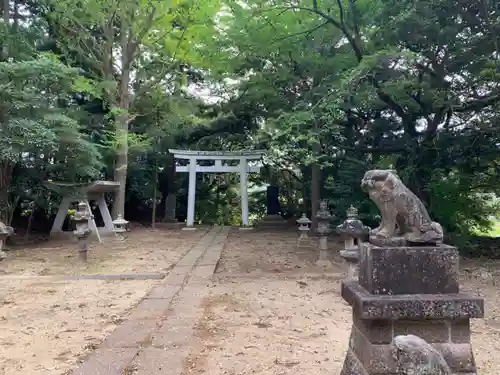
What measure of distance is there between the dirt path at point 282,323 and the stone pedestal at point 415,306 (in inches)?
41.5

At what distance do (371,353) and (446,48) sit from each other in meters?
6.90

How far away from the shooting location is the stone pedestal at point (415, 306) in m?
2.25

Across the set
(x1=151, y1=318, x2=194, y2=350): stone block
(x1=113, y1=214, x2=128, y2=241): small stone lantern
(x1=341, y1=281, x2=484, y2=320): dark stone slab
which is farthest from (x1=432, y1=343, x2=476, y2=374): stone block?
(x1=113, y1=214, x2=128, y2=241): small stone lantern

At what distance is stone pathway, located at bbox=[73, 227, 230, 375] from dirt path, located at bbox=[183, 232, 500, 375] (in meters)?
0.15

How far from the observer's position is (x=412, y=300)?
2.26 meters

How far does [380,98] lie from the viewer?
28.1 feet

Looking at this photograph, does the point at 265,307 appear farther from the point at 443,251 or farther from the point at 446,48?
the point at 446,48

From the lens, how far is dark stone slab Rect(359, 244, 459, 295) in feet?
7.70

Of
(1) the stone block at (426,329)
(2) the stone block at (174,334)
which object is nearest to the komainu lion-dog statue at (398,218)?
(1) the stone block at (426,329)

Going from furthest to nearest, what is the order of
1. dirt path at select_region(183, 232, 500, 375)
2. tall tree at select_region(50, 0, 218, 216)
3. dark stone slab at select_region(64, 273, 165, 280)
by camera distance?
tall tree at select_region(50, 0, 218, 216) → dark stone slab at select_region(64, 273, 165, 280) → dirt path at select_region(183, 232, 500, 375)

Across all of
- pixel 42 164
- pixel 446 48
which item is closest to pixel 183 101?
pixel 42 164

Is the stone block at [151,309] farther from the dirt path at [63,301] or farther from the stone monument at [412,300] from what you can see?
the stone monument at [412,300]

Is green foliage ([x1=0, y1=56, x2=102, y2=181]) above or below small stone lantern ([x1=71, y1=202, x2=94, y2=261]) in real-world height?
above

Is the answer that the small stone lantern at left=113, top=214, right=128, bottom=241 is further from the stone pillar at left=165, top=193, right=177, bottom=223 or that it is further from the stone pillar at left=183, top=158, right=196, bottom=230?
the stone pillar at left=165, top=193, right=177, bottom=223
